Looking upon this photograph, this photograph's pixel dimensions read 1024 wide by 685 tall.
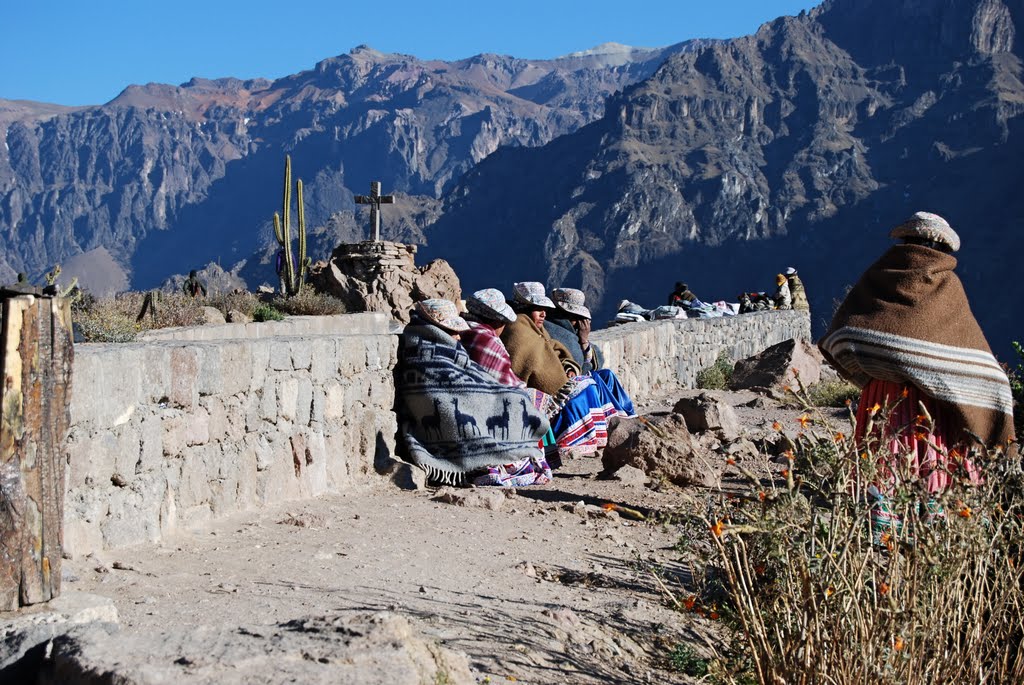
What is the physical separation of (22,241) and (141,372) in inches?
6104

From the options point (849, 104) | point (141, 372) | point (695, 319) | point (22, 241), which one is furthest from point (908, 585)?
point (22, 241)

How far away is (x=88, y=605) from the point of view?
3279mm

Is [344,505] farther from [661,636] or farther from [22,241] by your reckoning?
[22,241]

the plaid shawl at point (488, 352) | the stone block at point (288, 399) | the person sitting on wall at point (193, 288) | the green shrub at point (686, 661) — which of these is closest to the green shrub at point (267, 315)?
the person sitting on wall at point (193, 288)

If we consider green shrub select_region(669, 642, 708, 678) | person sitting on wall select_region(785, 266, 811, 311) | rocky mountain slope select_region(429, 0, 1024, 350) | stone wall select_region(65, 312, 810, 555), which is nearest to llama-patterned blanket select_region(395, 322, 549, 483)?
stone wall select_region(65, 312, 810, 555)

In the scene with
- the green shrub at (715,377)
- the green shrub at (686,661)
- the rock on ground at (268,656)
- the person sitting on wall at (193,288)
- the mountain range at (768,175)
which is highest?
the mountain range at (768,175)

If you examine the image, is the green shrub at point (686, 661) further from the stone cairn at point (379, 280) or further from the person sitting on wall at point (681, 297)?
the person sitting on wall at point (681, 297)

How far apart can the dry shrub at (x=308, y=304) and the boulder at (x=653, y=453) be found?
9.03 meters

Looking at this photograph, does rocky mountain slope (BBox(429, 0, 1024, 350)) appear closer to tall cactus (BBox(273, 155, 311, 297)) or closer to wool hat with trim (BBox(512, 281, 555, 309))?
tall cactus (BBox(273, 155, 311, 297))

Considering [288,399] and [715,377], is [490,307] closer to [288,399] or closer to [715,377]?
[288,399]

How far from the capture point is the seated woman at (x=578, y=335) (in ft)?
26.3

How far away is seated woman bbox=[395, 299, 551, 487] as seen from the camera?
6.14 metres

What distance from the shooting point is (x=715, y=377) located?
1377 cm

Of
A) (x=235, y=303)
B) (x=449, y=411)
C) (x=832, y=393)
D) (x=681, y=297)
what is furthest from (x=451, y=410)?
(x=681, y=297)
